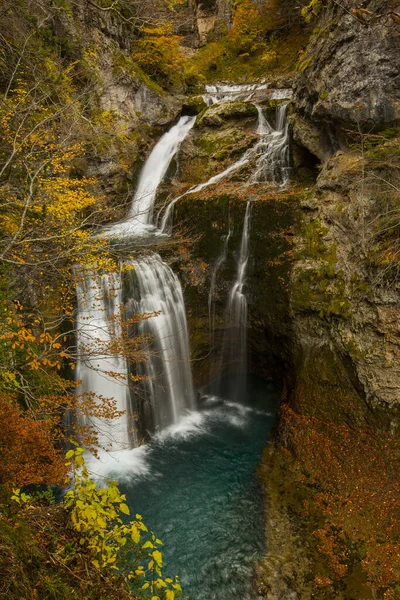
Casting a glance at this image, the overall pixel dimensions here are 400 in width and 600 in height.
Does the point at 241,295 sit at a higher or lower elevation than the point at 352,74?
lower

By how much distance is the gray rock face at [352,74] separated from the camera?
8.05 meters

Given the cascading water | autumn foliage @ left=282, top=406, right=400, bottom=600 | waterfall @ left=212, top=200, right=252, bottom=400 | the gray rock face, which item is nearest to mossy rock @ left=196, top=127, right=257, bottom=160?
the cascading water

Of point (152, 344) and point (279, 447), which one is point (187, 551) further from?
point (152, 344)

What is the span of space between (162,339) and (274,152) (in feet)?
25.0

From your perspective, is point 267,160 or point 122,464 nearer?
A: point 122,464

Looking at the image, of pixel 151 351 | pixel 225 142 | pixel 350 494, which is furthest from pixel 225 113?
pixel 350 494

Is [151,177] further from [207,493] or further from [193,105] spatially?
[207,493]

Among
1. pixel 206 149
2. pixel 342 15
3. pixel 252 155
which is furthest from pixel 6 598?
pixel 206 149

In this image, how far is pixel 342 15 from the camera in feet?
29.0

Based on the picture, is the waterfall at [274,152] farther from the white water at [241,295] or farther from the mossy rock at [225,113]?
the white water at [241,295]

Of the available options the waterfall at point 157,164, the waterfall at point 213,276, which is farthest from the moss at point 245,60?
the waterfall at point 213,276

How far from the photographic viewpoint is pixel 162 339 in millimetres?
9688

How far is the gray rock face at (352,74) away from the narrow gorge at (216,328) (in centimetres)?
4

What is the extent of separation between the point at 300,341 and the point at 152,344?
387cm
